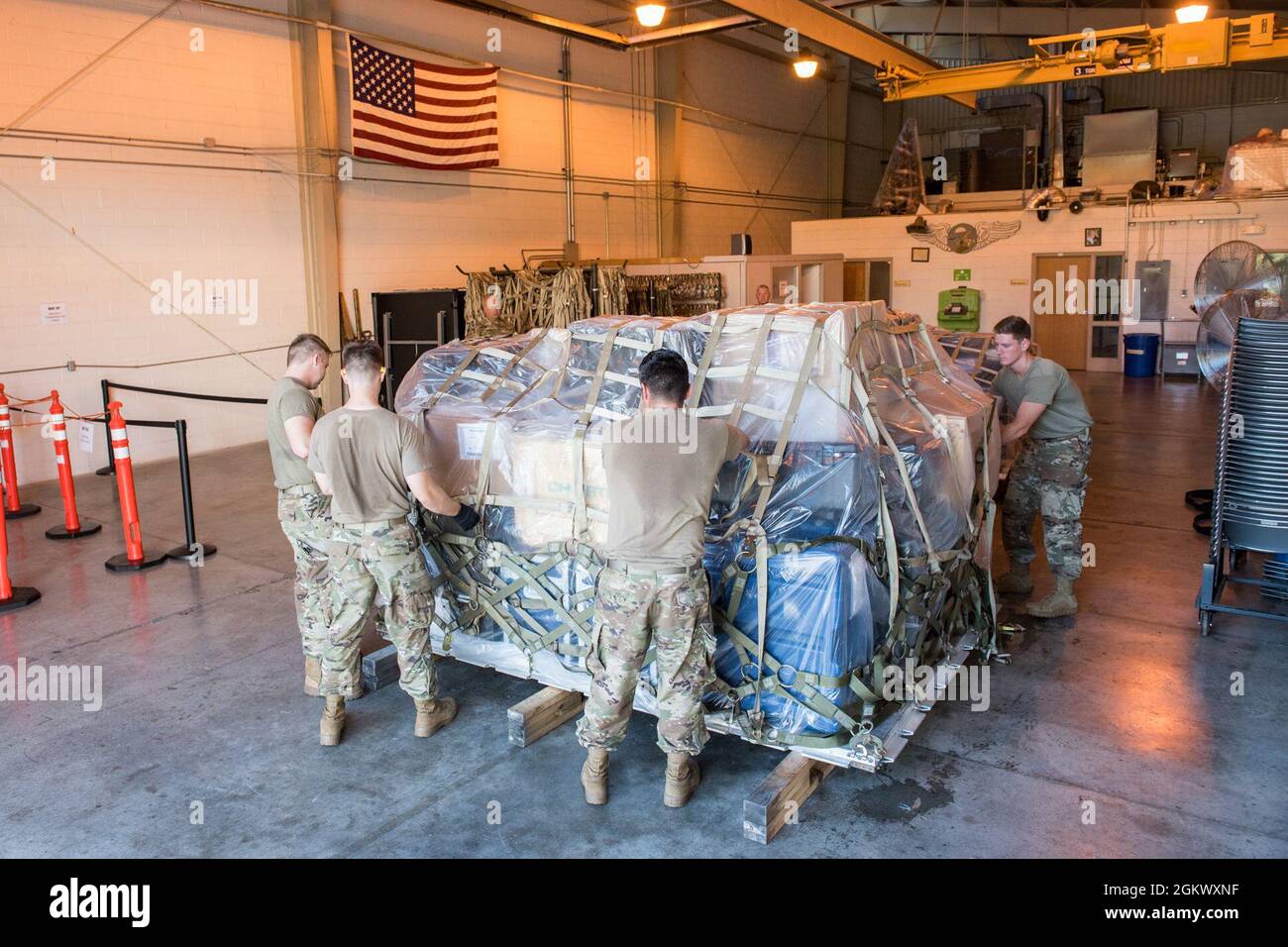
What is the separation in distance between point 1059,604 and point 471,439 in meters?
3.71

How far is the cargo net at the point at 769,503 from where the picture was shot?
3.97m

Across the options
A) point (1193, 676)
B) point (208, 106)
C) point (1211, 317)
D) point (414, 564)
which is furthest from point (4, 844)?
point (208, 106)

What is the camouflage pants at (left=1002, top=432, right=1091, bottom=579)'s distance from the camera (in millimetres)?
5895

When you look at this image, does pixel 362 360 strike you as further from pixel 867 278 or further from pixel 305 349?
pixel 867 278

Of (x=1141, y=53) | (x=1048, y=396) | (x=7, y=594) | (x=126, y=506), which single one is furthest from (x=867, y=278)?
(x=7, y=594)

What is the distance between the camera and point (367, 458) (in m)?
4.29

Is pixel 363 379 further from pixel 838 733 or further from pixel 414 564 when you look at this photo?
pixel 838 733

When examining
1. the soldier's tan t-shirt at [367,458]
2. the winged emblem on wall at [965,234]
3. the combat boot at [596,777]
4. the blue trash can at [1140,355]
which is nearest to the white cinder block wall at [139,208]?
the soldier's tan t-shirt at [367,458]

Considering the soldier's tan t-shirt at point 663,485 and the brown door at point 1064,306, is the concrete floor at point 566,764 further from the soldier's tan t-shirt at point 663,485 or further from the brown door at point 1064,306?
the brown door at point 1064,306

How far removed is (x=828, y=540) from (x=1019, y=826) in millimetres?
1306

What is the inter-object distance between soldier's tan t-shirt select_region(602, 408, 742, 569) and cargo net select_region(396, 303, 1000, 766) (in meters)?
0.34

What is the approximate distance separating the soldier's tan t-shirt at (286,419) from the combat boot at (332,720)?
1.09m

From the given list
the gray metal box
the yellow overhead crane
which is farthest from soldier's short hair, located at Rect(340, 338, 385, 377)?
the gray metal box

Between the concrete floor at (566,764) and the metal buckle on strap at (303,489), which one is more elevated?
the metal buckle on strap at (303,489)
